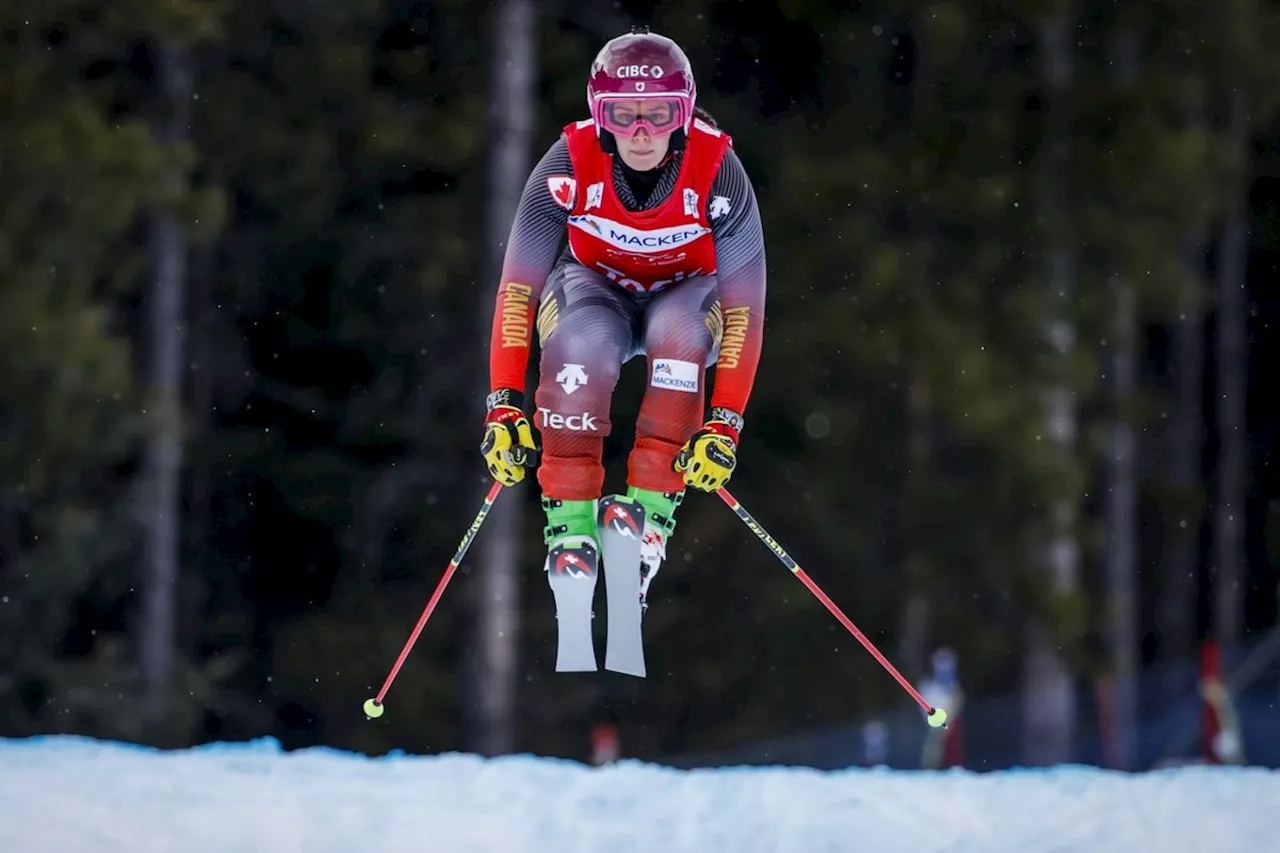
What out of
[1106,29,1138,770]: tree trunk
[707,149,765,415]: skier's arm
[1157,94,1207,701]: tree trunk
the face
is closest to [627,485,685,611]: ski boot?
[707,149,765,415]: skier's arm

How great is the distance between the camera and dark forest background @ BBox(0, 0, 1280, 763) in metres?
12.4

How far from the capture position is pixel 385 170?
14305 millimetres

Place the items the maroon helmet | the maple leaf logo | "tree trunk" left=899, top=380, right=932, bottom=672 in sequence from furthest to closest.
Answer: "tree trunk" left=899, top=380, right=932, bottom=672, the maple leaf logo, the maroon helmet

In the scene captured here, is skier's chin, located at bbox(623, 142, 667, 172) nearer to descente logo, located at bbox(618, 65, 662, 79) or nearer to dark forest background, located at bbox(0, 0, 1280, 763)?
descente logo, located at bbox(618, 65, 662, 79)

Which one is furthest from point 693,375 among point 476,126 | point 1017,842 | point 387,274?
point 387,274

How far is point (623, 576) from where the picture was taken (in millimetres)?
4922

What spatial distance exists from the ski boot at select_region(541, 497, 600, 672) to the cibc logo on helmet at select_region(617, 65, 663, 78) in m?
1.25

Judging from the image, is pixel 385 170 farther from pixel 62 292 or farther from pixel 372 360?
pixel 62 292

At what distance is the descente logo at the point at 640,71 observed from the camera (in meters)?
4.64

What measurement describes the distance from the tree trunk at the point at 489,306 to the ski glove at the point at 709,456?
17.6 feet

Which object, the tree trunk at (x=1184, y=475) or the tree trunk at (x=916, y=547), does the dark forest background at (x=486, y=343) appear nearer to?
the tree trunk at (x=916, y=547)

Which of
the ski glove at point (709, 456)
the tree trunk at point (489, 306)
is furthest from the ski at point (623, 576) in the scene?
the tree trunk at point (489, 306)

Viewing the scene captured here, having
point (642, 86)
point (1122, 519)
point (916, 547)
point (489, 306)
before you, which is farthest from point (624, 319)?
point (1122, 519)

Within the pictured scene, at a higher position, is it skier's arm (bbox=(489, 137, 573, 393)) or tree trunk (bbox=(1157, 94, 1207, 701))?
skier's arm (bbox=(489, 137, 573, 393))
